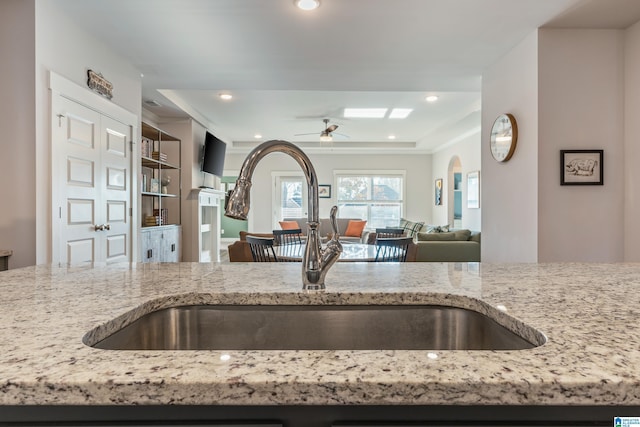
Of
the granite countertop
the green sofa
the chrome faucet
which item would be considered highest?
the chrome faucet

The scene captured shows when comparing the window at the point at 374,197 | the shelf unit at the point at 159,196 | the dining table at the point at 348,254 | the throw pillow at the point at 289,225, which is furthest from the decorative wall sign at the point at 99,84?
the window at the point at 374,197

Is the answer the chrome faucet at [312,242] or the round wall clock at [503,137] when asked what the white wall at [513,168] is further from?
the chrome faucet at [312,242]

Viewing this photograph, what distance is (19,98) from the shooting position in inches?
99.8

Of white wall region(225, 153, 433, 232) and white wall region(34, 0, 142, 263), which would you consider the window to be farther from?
white wall region(34, 0, 142, 263)

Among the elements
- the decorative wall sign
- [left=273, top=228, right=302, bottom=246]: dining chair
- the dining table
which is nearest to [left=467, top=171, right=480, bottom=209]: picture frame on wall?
[left=273, top=228, right=302, bottom=246]: dining chair

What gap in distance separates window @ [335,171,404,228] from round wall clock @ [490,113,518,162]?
5746 mm

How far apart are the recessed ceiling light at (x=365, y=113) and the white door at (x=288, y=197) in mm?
3320

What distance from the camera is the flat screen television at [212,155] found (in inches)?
249

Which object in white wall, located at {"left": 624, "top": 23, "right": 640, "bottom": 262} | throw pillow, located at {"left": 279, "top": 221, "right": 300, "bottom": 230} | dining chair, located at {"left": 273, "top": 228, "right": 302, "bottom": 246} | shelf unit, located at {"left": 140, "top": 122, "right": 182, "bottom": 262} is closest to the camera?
white wall, located at {"left": 624, "top": 23, "right": 640, "bottom": 262}

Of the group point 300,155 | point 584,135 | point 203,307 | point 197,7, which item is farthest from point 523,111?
point 203,307

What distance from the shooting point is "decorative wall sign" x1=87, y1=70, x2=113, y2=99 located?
123 inches

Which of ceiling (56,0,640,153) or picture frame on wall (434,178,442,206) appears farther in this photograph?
picture frame on wall (434,178,442,206)

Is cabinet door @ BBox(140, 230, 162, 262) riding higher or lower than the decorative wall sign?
lower

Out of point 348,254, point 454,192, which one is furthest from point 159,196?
point 454,192
